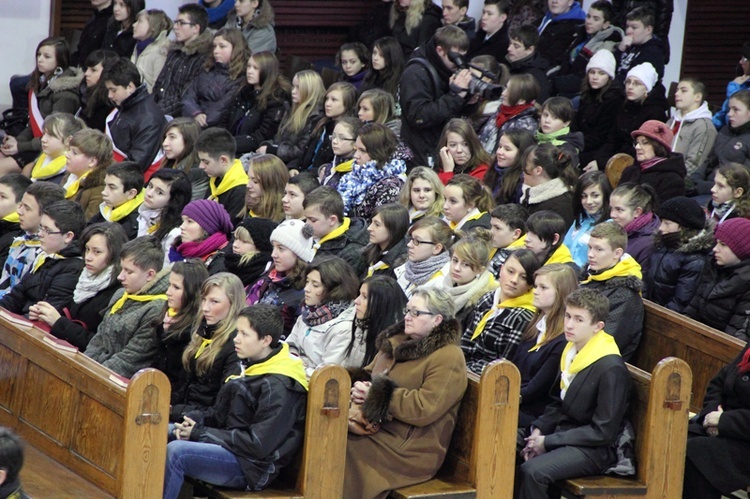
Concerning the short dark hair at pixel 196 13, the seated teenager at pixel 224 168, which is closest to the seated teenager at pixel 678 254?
the seated teenager at pixel 224 168

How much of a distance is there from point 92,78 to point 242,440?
5.43 meters

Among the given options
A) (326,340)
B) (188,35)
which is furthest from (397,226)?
(188,35)

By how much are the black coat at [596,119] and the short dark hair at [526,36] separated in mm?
721

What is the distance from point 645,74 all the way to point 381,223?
9.88 ft

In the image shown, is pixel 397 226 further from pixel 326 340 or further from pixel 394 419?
pixel 394 419

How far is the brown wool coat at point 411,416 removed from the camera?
5.03 m

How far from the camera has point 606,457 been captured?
519cm

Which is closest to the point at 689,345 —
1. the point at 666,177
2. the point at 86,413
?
the point at 666,177

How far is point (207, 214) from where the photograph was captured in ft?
21.8

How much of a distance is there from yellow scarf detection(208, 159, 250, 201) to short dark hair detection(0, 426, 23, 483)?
151 inches

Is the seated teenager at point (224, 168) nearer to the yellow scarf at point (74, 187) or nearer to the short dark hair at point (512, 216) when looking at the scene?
the yellow scarf at point (74, 187)

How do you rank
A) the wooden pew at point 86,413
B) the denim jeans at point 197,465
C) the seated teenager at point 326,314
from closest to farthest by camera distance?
the wooden pew at point 86,413, the denim jeans at point 197,465, the seated teenager at point 326,314

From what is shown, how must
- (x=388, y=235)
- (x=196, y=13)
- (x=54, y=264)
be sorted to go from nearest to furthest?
(x=54, y=264) → (x=388, y=235) → (x=196, y=13)

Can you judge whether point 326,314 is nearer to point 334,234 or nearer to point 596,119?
point 334,234
